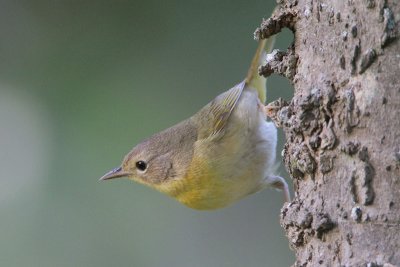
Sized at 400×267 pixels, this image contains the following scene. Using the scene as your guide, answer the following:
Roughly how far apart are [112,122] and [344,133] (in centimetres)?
482

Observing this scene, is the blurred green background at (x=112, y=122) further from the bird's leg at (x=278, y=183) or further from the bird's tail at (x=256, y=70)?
the bird's leg at (x=278, y=183)

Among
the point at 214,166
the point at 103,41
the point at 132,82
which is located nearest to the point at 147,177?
the point at 214,166

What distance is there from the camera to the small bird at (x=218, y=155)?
4.09m

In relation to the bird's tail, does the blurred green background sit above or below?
above

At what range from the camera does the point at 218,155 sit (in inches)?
Answer: 163

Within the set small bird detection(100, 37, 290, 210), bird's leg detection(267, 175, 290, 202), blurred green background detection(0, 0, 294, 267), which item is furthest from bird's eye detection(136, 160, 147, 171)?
blurred green background detection(0, 0, 294, 267)

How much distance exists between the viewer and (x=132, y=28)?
7.37 meters

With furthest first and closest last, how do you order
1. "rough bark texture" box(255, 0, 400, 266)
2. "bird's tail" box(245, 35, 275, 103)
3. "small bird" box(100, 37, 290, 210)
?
"bird's tail" box(245, 35, 275, 103)
"small bird" box(100, 37, 290, 210)
"rough bark texture" box(255, 0, 400, 266)

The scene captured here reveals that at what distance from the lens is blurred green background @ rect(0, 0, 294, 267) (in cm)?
611

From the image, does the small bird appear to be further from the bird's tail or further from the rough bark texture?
the rough bark texture

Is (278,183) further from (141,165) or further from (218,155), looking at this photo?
(141,165)

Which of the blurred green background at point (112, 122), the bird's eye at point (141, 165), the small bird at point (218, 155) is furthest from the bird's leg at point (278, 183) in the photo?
the blurred green background at point (112, 122)

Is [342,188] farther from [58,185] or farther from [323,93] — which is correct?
[58,185]

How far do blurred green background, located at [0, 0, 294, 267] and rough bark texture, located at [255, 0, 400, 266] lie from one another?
3339 mm
